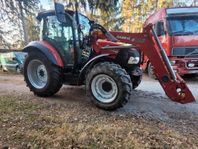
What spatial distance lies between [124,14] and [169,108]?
21835 mm

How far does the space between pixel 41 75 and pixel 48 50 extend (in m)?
0.82

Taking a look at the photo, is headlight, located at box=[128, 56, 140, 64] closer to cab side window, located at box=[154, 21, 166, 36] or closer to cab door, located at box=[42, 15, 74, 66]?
cab door, located at box=[42, 15, 74, 66]

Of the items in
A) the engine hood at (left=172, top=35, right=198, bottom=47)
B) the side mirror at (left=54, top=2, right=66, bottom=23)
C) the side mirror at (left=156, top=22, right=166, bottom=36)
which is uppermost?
the side mirror at (left=54, top=2, right=66, bottom=23)

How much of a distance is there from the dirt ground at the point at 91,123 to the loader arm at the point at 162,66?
44cm

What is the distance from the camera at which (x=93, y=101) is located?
612cm

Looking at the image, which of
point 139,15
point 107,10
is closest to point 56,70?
point 107,10

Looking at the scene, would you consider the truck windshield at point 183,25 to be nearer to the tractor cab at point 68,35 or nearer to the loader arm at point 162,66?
the tractor cab at point 68,35

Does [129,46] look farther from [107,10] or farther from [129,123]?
[107,10]

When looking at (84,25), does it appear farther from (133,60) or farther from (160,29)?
(160,29)

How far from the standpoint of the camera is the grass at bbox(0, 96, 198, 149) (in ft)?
14.0

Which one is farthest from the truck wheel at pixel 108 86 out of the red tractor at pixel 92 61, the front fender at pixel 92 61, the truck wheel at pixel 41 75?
the truck wheel at pixel 41 75

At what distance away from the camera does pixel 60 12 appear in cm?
646

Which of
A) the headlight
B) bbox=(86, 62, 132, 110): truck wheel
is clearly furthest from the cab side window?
bbox=(86, 62, 132, 110): truck wheel

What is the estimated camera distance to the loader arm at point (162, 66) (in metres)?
5.62
